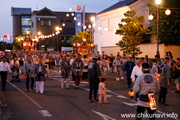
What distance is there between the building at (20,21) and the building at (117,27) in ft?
180

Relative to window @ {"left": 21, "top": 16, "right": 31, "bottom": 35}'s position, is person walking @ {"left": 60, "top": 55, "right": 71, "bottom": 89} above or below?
below

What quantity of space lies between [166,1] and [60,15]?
74.4 m

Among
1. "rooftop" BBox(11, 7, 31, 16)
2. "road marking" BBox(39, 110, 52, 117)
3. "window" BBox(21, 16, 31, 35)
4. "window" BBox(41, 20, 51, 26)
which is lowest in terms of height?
"road marking" BBox(39, 110, 52, 117)

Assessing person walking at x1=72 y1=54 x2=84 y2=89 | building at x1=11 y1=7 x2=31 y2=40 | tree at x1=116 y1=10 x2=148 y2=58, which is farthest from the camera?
building at x1=11 y1=7 x2=31 y2=40

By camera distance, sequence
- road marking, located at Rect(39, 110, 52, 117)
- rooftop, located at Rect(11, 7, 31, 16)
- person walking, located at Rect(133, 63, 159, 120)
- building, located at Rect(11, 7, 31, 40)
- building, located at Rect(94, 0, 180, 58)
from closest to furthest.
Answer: person walking, located at Rect(133, 63, 159, 120)
road marking, located at Rect(39, 110, 52, 117)
building, located at Rect(94, 0, 180, 58)
building, located at Rect(11, 7, 31, 40)
rooftop, located at Rect(11, 7, 31, 16)

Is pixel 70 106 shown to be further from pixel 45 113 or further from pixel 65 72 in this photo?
pixel 65 72

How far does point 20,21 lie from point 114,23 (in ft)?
226

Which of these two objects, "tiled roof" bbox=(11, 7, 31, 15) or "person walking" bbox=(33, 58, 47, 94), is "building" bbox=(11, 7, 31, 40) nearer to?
"tiled roof" bbox=(11, 7, 31, 15)

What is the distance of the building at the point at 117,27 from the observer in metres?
34.9

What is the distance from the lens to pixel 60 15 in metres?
100

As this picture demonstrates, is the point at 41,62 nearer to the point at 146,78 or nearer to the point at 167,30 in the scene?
the point at 146,78

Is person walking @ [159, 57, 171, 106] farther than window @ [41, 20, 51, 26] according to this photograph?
No

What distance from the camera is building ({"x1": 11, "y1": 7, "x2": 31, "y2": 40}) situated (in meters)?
106

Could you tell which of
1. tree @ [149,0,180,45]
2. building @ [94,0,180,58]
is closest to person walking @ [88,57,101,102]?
tree @ [149,0,180,45]
